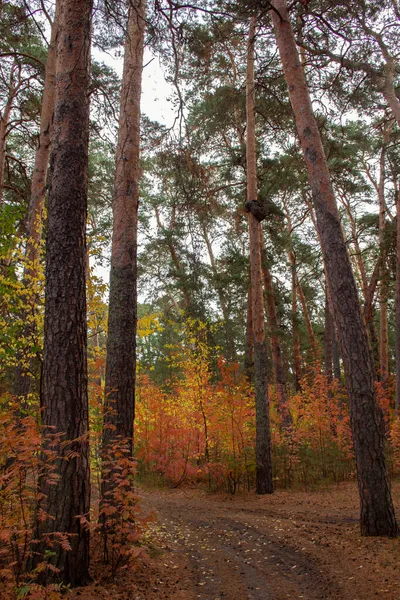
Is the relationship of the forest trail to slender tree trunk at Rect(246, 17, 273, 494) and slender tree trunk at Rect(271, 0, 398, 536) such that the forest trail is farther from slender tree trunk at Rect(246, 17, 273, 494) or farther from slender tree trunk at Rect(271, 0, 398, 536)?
slender tree trunk at Rect(246, 17, 273, 494)

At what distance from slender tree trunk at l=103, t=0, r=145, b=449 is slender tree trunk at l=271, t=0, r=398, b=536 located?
8.31ft

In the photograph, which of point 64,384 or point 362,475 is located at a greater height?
point 64,384

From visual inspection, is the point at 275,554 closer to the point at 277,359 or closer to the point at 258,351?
the point at 258,351

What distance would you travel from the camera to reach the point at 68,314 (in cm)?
374

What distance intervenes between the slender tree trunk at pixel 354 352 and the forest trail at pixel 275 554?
16.9 inches

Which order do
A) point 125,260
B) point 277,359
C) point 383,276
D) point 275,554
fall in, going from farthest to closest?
point 383,276 < point 277,359 < point 125,260 < point 275,554

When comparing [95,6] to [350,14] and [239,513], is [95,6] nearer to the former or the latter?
[350,14]

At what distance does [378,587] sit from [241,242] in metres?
14.4

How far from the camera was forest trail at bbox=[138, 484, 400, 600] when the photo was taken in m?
3.85

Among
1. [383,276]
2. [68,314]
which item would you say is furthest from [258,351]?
[383,276]

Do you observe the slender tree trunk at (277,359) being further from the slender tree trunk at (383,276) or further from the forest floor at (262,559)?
the forest floor at (262,559)

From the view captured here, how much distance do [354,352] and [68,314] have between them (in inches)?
141

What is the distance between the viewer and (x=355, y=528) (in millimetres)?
5512

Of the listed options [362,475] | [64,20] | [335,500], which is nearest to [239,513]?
[335,500]
